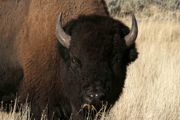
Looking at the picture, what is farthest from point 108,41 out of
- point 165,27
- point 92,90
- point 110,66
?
point 165,27

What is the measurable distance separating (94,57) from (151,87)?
4033mm

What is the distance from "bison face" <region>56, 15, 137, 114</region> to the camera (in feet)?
20.6

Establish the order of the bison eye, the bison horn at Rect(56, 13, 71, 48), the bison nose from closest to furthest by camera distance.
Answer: the bison nose
the bison eye
the bison horn at Rect(56, 13, 71, 48)

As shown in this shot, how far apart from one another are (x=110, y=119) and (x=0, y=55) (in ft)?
5.73

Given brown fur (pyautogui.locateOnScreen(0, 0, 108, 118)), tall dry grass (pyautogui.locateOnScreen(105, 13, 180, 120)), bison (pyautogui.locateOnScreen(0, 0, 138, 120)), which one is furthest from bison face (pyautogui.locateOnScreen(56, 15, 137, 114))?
tall dry grass (pyautogui.locateOnScreen(105, 13, 180, 120))

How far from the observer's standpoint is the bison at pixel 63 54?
252 inches

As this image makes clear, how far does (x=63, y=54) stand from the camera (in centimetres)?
688

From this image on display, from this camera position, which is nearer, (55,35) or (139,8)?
(55,35)

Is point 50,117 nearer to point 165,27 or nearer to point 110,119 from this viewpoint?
point 110,119

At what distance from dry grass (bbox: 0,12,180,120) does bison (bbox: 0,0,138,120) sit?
1.47 ft

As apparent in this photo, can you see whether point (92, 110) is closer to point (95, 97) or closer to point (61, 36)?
point (95, 97)

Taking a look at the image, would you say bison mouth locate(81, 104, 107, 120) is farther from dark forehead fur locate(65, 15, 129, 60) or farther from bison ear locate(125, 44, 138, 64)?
bison ear locate(125, 44, 138, 64)

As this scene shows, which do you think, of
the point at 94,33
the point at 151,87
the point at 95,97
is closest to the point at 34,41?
the point at 94,33

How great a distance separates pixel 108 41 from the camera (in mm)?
6516
